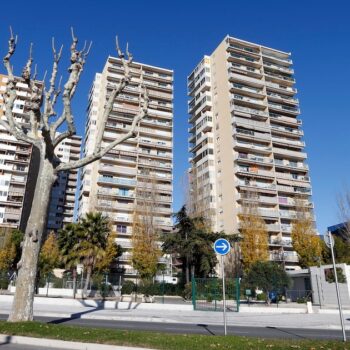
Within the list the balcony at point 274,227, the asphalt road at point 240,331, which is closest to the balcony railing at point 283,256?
the balcony at point 274,227

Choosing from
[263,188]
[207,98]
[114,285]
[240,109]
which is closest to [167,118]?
[207,98]

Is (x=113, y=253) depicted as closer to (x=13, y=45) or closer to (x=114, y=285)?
(x=114, y=285)

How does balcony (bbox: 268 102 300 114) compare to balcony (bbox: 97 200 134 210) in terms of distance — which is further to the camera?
balcony (bbox: 268 102 300 114)

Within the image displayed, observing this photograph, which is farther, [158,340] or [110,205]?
[110,205]

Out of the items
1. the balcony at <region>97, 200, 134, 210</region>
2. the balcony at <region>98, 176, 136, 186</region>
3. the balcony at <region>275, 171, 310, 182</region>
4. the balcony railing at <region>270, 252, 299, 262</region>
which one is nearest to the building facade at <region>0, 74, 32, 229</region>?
the balcony at <region>98, 176, 136, 186</region>

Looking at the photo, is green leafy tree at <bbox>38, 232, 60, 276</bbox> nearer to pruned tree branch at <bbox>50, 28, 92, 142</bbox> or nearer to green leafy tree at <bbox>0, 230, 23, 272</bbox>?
green leafy tree at <bbox>0, 230, 23, 272</bbox>

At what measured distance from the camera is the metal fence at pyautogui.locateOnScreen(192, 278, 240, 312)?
24534mm

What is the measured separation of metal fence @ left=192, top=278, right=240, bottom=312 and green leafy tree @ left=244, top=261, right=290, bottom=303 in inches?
258

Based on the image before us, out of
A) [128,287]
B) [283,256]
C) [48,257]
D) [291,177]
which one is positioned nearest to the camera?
[128,287]

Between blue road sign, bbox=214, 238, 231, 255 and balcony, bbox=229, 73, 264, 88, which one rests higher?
balcony, bbox=229, 73, 264, 88

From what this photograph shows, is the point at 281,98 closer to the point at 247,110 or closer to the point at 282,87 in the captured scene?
the point at 282,87

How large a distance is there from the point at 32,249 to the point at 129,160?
61.1 m

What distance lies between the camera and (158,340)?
9.26 meters

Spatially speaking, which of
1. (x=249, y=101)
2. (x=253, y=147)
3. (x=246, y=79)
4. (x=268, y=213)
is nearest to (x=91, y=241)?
(x=268, y=213)
